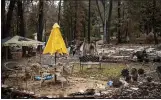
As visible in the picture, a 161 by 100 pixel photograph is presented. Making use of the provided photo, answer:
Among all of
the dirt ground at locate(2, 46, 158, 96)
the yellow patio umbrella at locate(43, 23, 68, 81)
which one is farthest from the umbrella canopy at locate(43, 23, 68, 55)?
the dirt ground at locate(2, 46, 158, 96)

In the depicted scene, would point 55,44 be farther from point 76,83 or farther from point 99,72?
point 99,72

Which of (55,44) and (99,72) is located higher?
(55,44)

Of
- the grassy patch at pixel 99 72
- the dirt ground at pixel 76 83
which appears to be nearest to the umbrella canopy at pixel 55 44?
the dirt ground at pixel 76 83

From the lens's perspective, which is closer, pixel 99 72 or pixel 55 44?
pixel 55 44

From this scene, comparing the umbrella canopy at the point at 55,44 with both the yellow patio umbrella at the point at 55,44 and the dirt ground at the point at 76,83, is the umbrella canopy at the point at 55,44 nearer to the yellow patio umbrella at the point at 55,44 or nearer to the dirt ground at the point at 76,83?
the yellow patio umbrella at the point at 55,44

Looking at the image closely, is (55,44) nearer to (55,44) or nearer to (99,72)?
(55,44)

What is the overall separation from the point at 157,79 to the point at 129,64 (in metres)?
4.62

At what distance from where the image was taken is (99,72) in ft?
46.5

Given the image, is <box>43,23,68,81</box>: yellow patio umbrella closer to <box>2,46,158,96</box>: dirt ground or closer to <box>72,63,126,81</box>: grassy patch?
<box>2,46,158,96</box>: dirt ground

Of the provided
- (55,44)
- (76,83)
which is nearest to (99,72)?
(76,83)

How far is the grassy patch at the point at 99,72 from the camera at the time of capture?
13.1 m

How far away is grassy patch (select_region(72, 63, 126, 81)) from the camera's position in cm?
1314

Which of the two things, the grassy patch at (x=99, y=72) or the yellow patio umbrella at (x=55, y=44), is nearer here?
the yellow patio umbrella at (x=55, y=44)

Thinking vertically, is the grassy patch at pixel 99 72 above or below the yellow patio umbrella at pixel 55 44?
below
